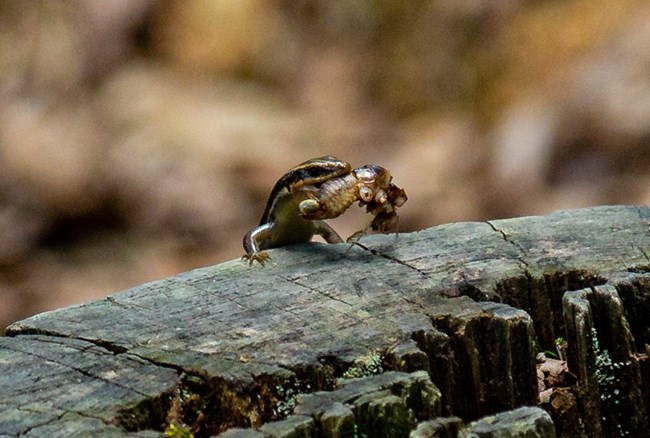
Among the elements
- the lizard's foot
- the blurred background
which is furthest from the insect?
the blurred background

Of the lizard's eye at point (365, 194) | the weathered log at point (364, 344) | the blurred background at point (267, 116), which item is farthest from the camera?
the blurred background at point (267, 116)

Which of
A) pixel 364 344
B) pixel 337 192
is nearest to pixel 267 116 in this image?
pixel 337 192

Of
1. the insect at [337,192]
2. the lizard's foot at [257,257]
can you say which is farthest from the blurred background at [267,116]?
the lizard's foot at [257,257]

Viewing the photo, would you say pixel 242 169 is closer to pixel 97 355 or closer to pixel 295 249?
pixel 295 249

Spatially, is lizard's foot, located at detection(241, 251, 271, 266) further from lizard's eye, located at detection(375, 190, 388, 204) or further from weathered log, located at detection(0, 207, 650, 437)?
lizard's eye, located at detection(375, 190, 388, 204)

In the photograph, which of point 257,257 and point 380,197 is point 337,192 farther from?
point 257,257

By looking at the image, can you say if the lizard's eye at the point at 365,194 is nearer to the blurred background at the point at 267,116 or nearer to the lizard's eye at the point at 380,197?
the lizard's eye at the point at 380,197
